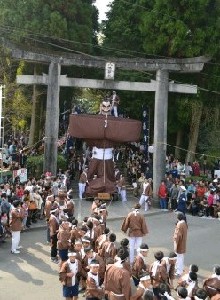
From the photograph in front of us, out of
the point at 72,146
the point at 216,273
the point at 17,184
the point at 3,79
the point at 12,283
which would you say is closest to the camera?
the point at 216,273

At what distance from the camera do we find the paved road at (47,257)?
10648mm

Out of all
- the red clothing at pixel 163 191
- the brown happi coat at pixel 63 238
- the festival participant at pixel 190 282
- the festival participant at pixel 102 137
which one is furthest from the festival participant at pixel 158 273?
the festival participant at pixel 102 137

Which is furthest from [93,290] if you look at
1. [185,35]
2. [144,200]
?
[185,35]

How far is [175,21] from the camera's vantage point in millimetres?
23141

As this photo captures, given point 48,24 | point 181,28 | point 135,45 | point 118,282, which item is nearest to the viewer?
point 118,282

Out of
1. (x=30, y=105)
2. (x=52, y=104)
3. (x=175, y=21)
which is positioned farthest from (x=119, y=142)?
(x=30, y=105)

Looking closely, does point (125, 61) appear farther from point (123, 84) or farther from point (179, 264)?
point (179, 264)

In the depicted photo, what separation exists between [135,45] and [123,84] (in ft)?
21.7

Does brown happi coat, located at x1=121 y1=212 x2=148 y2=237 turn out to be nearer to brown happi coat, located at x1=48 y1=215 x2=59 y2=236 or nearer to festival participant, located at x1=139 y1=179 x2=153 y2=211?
brown happi coat, located at x1=48 y1=215 x2=59 y2=236

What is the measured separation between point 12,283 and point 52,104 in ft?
36.3

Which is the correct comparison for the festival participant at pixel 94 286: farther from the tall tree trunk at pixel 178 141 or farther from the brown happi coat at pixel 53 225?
the tall tree trunk at pixel 178 141

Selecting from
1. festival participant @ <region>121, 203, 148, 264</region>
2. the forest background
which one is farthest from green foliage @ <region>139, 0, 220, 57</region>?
festival participant @ <region>121, 203, 148, 264</region>

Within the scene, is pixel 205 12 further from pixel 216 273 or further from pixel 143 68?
pixel 216 273

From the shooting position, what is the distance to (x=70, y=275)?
9.18 meters
